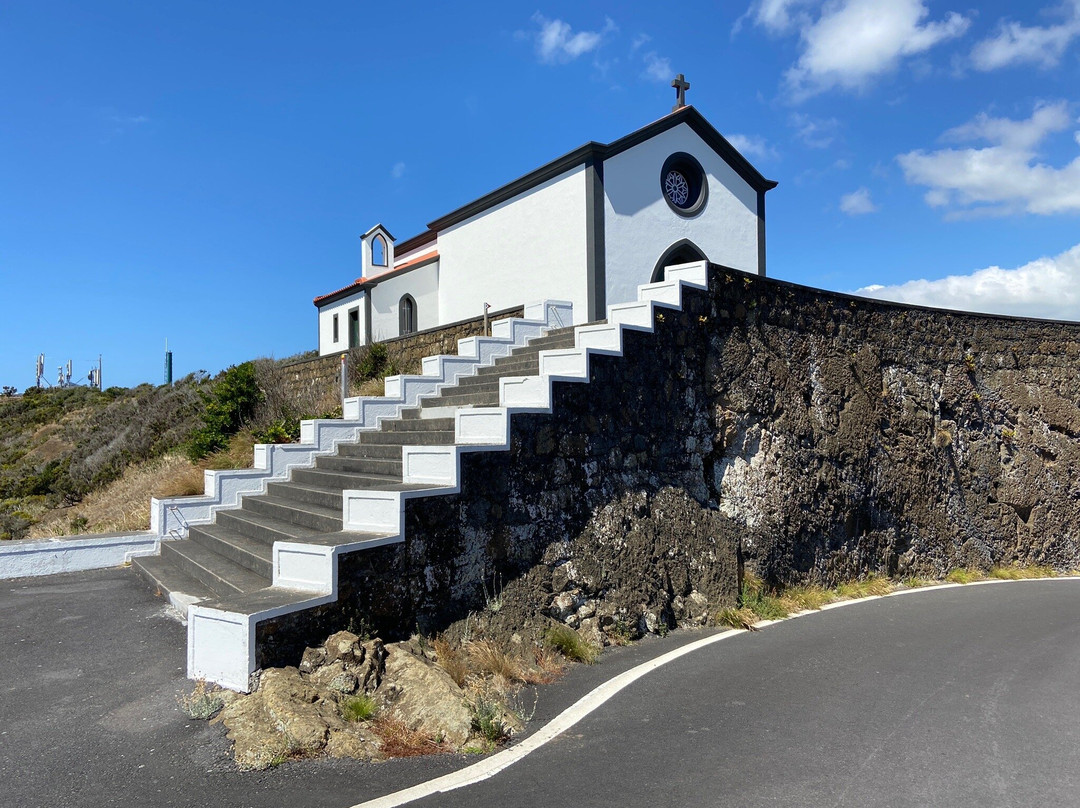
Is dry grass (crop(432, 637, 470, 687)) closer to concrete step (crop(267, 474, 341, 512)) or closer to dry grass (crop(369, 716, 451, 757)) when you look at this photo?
dry grass (crop(369, 716, 451, 757))

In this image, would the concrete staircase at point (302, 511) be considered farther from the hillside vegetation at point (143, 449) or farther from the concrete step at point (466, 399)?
the hillside vegetation at point (143, 449)

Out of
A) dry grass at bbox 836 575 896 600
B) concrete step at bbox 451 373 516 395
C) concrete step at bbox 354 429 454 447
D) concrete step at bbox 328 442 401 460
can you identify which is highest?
concrete step at bbox 451 373 516 395

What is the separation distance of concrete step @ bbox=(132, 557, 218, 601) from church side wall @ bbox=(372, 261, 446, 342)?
1071cm

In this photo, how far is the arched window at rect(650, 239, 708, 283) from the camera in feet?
A: 48.1

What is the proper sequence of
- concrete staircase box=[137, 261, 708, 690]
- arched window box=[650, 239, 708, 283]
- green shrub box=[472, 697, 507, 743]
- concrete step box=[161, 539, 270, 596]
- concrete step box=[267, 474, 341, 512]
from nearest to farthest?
1. green shrub box=[472, 697, 507, 743]
2. concrete staircase box=[137, 261, 708, 690]
3. concrete step box=[161, 539, 270, 596]
4. concrete step box=[267, 474, 341, 512]
5. arched window box=[650, 239, 708, 283]

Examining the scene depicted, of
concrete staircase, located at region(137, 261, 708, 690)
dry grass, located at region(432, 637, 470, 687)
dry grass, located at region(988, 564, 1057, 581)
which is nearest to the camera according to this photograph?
concrete staircase, located at region(137, 261, 708, 690)

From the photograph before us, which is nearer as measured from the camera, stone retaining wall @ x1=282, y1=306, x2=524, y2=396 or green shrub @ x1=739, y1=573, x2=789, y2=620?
green shrub @ x1=739, y1=573, x2=789, y2=620

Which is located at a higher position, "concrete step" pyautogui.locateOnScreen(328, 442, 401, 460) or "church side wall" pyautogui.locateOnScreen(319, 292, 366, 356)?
"church side wall" pyautogui.locateOnScreen(319, 292, 366, 356)

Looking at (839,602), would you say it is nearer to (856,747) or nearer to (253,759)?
(856,747)

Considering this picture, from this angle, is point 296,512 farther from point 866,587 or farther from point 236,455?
point 866,587

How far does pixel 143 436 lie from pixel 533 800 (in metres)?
19.0

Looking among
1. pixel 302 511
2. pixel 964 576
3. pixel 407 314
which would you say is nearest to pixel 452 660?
pixel 302 511

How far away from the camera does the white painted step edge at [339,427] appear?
29.9 feet

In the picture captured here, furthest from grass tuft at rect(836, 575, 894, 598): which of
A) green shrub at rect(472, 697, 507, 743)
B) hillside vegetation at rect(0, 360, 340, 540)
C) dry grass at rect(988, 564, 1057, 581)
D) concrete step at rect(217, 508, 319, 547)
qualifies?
hillside vegetation at rect(0, 360, 340, 540)
